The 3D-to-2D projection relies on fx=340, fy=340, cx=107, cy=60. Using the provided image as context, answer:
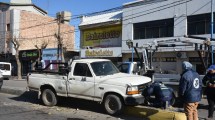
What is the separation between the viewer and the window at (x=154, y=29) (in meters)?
29.1

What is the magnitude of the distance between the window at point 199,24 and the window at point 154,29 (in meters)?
1.74

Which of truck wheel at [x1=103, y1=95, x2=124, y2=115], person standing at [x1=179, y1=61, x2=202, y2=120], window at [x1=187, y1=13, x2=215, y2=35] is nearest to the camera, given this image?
person standing at [x1=179, y1=61, x2=202, y2=120]

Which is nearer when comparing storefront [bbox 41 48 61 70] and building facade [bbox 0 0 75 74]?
storefront [bbox 41 48 61 70]

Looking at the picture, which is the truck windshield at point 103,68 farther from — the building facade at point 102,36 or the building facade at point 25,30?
the building facade at point 25,30

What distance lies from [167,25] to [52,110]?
18.9m

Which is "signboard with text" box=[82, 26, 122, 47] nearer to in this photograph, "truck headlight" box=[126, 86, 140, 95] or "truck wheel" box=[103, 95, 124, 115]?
"truck wheel" box=[103, 95, 124, 115]

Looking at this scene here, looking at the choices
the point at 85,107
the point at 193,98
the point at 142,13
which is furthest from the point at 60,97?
the point at 142,13

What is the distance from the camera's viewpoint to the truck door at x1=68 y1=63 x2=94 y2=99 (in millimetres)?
11906

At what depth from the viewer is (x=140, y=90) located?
11.2 metres

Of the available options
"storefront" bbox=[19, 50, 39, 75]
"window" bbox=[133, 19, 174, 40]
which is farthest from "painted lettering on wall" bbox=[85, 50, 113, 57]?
"storefront" bbox=[19, 50, 39, 75]

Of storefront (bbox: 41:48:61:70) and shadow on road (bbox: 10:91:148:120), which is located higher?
storefront (bbox: 41:48:61:70)

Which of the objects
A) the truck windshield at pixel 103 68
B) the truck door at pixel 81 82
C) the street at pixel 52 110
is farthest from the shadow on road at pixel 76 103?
the truck windshield at pixel 103 68

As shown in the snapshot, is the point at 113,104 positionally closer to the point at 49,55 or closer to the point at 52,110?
the point at 52,110

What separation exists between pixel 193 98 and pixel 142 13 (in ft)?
77.7
